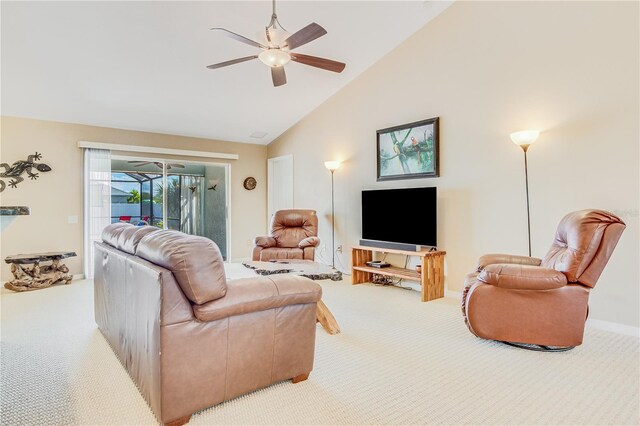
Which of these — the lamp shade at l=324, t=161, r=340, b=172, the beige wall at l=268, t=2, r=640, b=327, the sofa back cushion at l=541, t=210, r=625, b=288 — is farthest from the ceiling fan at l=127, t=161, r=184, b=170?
the sofa back cushion at l=541, t=210, r=625, b=288

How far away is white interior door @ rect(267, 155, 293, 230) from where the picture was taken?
6.70 meters

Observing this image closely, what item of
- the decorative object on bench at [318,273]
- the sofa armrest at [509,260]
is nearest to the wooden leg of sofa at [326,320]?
the decorative object on bench at [318,273]

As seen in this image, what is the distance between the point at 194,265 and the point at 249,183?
5.51 meters

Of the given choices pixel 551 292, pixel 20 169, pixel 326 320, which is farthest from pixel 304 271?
pixel 20 169

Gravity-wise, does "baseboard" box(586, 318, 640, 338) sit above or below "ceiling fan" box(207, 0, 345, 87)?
below

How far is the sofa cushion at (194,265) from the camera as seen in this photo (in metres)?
1.55

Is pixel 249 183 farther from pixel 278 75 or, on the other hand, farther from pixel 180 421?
pixel 180 421

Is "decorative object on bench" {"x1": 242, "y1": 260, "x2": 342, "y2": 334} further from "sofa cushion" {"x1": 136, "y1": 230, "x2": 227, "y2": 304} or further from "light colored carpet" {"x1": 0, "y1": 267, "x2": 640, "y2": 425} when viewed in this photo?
"sofa cushion" {"x1": 136, "y1": 230, "x2": 227, "y2": 304}

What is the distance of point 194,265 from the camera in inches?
61.2

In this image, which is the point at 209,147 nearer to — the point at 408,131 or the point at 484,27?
the point at 408,131

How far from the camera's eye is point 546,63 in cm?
329

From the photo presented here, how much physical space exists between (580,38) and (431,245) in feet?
8.01

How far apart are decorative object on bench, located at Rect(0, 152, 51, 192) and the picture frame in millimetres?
4895

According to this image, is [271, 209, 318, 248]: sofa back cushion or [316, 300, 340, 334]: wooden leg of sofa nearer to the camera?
[316, 300, 340, 334]: wooden leg of sofa
